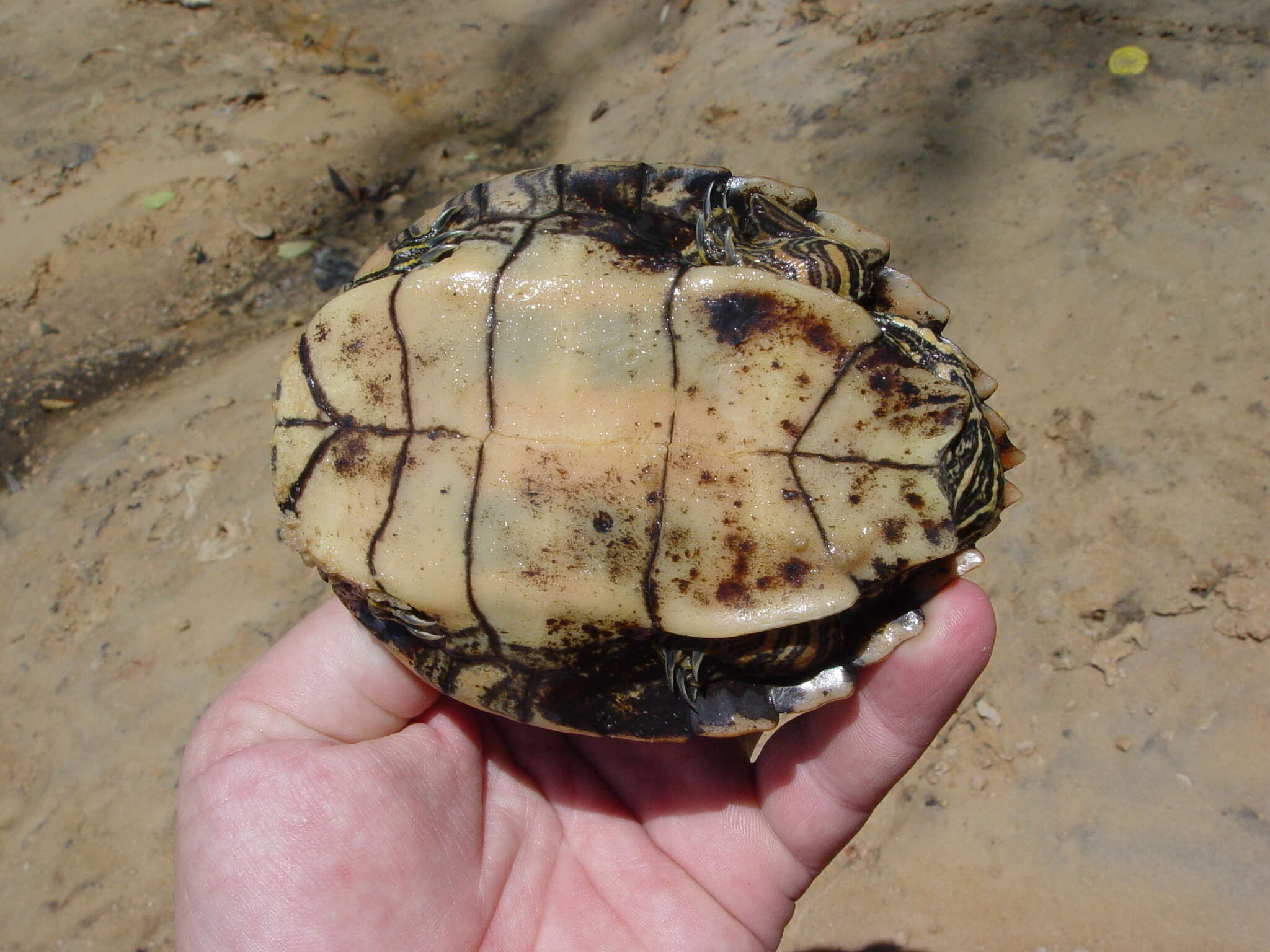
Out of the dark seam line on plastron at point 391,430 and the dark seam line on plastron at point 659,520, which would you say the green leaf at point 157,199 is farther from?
the dark seam line on plastron at point 659,520

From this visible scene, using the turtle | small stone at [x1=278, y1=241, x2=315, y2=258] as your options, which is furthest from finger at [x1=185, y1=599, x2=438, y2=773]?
small stone at [x1=278, y1=241, x2=315, y2=258]

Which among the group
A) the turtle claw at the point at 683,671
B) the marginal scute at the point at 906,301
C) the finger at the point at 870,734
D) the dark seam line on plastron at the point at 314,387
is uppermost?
the dark seam line on plastron at the point at 314,387

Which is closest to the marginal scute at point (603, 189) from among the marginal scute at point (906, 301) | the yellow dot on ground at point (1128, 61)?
the marginal scute at point (906, 301)

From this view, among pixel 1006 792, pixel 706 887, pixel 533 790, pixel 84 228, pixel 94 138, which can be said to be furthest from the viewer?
pixel 94 138

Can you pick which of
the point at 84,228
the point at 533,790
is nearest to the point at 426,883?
the point at 533,790

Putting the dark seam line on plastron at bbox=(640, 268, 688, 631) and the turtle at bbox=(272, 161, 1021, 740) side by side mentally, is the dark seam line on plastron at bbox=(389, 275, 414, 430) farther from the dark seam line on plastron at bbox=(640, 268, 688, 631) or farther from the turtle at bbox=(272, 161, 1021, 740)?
the dark seam line on plastron at bbox=(640, 268, 688, 631)

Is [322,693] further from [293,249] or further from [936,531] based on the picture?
[293,249]

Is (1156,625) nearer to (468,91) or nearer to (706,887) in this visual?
(706,887)
